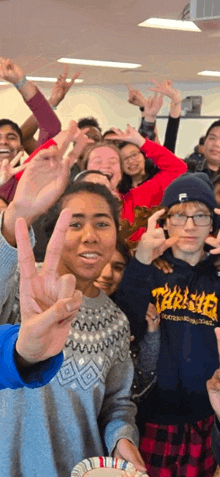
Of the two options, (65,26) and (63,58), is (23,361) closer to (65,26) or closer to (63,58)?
(65,26)

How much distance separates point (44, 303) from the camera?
0.94 meters

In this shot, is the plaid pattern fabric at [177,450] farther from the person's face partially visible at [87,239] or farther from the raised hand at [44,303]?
the raised hand at [44,303]

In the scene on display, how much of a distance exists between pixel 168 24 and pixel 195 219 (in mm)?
2770

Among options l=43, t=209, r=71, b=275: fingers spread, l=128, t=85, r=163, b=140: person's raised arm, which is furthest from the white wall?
l=43, t=209, r=71, b=275: fingers spread

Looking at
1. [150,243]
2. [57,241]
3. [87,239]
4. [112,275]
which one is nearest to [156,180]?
[112,275]

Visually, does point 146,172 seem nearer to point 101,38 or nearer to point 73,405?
point 101,38

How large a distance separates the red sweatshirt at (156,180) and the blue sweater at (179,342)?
1.22m

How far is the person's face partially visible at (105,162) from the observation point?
8.13 feet

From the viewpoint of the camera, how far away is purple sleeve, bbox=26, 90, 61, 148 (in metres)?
2.51

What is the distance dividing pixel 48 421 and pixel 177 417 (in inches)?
18.5

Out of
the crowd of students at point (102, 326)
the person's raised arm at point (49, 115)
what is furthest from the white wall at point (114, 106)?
the crowd of students at point (102, 326)

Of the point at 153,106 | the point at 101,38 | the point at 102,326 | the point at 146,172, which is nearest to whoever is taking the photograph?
the point at 102,326

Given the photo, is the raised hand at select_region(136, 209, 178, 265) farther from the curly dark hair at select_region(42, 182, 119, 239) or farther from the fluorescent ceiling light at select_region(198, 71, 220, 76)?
the fluorescent ceiling light at select_region(198, 71, 220, 76)

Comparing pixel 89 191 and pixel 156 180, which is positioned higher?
pixel 89 191
